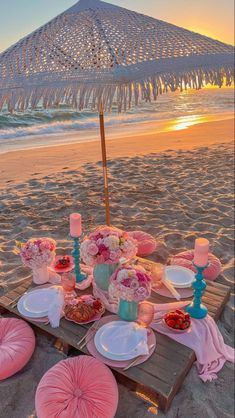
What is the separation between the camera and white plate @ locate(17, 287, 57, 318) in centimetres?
303

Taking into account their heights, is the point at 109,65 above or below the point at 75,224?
above

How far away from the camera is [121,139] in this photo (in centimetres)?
1367

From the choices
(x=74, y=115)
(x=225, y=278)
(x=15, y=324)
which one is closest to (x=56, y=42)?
(x=15, y=324)

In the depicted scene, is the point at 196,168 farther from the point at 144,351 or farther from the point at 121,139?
the point at 144,351

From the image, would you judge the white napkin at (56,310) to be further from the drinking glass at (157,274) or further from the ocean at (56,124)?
the ocean at (56,124)

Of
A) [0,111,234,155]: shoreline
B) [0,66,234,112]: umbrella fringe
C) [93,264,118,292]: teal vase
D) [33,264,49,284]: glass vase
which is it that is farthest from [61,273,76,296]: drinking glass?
[0,111,234,155]: shoreline

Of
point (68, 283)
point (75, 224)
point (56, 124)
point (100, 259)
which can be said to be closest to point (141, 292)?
point (100, 259)

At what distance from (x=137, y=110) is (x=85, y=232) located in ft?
67.4

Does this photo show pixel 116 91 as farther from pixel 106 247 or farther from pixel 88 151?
pixel 88 151

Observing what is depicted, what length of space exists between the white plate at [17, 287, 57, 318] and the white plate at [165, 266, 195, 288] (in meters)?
1.23

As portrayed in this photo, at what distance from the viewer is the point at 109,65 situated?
2.13 meters

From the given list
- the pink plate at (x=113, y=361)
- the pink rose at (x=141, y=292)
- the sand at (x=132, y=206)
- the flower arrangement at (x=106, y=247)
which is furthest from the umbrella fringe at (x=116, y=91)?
the sand at (x=132, y=206)

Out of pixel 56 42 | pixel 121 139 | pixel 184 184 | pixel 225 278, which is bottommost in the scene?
pixel 225 278

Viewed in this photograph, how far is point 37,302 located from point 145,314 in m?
1.05
